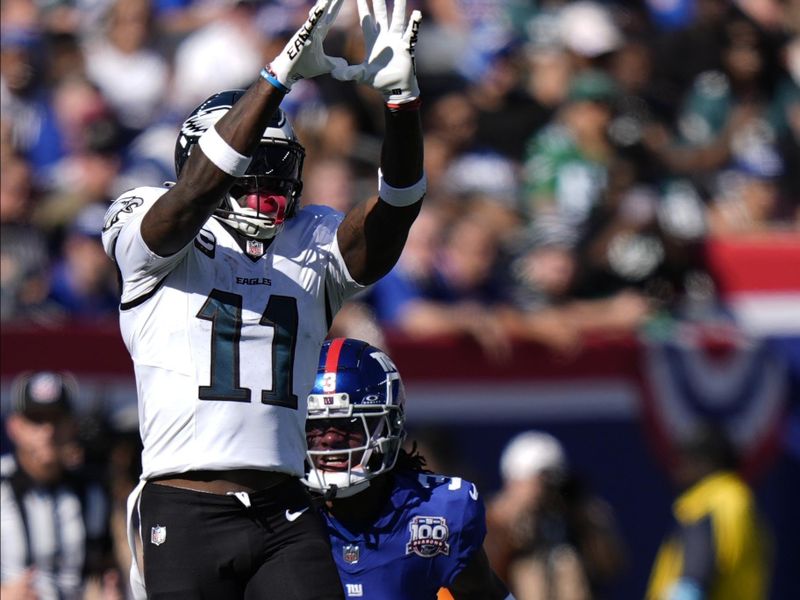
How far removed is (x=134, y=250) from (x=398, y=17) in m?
0.84

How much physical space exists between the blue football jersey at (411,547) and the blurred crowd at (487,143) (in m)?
3.12

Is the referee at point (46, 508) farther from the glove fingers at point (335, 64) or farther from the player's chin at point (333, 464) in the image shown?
the glove fingers at point (335, 64)

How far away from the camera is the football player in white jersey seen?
368 centimetres

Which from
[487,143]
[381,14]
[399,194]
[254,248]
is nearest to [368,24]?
[381,14]

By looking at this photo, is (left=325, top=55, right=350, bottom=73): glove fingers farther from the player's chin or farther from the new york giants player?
the player's chin

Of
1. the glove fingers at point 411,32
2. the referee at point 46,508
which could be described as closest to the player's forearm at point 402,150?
the glove fingers at point 411,32

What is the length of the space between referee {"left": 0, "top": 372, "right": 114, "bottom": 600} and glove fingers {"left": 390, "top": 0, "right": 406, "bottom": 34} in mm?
3153

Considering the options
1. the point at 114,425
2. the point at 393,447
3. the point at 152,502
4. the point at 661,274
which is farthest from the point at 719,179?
the point at 152,502

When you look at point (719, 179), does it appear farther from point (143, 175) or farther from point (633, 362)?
point (143, 175)

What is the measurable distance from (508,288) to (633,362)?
759mm

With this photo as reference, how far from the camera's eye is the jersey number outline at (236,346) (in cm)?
383

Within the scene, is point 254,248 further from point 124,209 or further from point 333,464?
point 333,464

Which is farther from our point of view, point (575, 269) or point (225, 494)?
point (575, 269)

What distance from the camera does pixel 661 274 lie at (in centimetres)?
884
